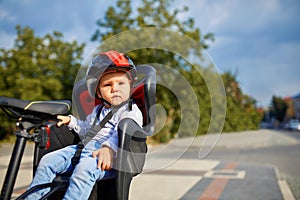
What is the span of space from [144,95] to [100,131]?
14.8 inches

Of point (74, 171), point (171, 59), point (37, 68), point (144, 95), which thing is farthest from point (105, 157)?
point (37, 68)

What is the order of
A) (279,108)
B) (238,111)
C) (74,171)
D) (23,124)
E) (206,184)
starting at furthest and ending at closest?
(279,108) → (238,111) → (206,184) → (74,171) → (23,124)

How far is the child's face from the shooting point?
2115mm

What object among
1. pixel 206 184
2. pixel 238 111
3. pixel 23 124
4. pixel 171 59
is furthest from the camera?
pixel 238 111

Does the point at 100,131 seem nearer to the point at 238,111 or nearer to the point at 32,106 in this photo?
the point at 32,106

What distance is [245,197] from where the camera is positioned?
4.38 metres

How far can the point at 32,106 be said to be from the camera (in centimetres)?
144

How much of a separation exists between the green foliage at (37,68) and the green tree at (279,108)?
75612 mm

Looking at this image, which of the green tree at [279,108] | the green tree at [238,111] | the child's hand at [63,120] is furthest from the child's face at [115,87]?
the green tree at [279,108]

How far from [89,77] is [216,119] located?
0.91m

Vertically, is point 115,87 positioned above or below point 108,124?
above

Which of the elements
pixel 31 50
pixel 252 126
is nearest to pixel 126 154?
pixel 31 50

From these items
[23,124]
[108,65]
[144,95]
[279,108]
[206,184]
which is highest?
[279,108]

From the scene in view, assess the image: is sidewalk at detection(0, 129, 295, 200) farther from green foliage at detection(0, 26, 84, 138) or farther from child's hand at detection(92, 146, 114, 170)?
green foliage at detection(0, 26, 84, 138)
